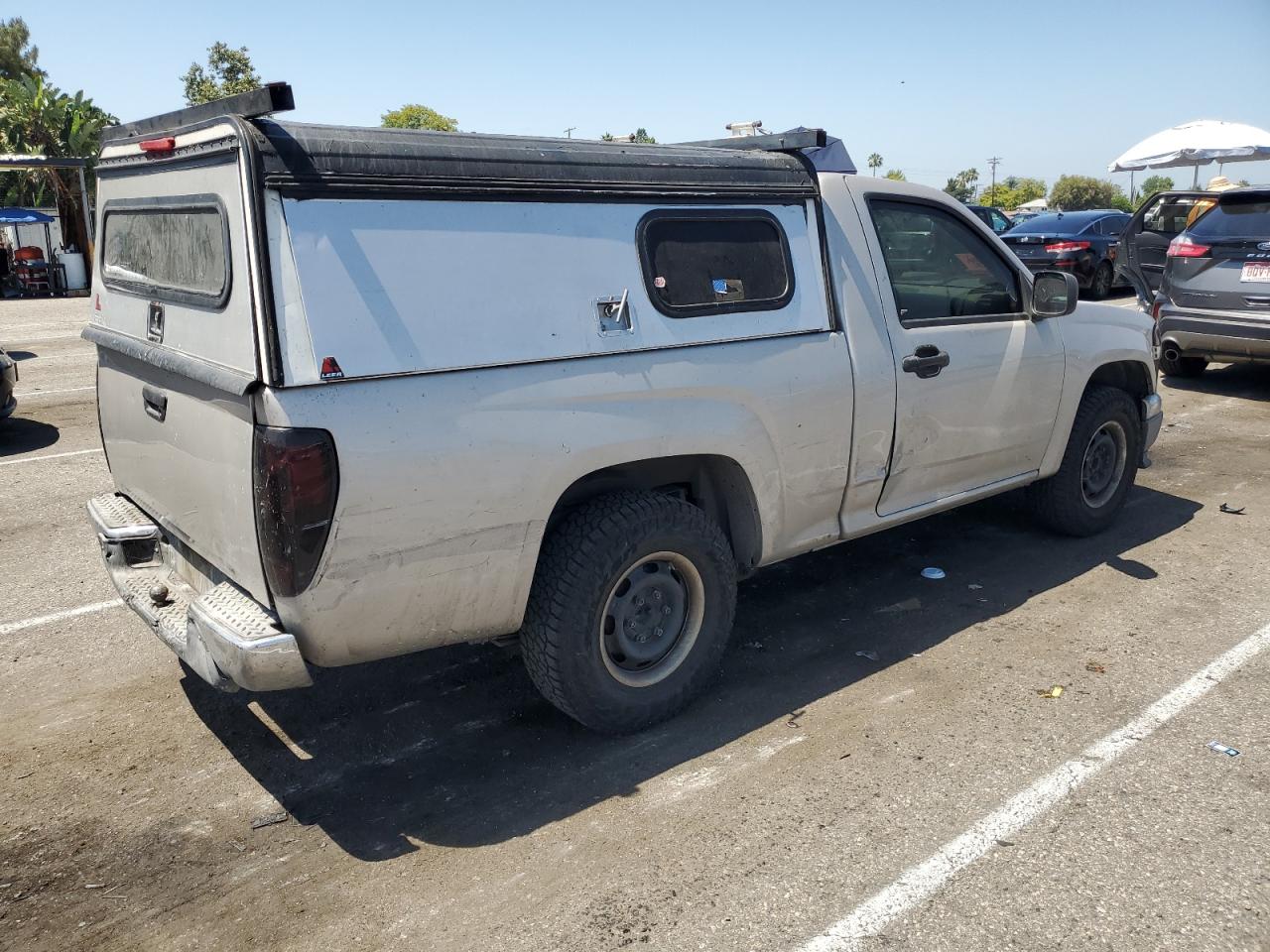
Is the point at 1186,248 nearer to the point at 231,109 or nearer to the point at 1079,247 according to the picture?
the point at 1079,247

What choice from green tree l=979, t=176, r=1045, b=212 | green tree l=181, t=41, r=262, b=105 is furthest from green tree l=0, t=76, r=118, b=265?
green tree l=979, t=176, r=1045, b=212

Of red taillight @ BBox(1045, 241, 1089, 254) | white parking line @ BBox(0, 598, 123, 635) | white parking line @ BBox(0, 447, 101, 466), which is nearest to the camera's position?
white parking line @ BBox(0, 598, 123, 635)

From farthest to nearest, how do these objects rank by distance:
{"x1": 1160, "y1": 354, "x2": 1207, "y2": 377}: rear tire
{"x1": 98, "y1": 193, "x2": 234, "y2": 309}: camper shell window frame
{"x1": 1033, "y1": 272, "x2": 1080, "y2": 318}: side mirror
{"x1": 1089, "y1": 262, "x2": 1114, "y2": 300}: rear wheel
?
{"x1": 1089, "y1": 262, "x2": 1114, "y2": 300}: rear wheel
{"x1": 1160, "y1": 354, "x2": 1207, "y2": 377}: rear tire
{"x1": 1033, "y1": 272, "x2": 1080, "y2": 318}: side mirror
{"x1": 98, "y1": 193, "x2": 234, "y2": 309}: camper shell window frame

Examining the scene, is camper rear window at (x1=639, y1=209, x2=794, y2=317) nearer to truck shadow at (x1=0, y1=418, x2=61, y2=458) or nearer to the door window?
truck shadow at (x1=0, y1=418, x2=61, y2=458)

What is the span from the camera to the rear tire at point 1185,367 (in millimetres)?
10866

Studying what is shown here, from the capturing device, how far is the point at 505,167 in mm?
3420

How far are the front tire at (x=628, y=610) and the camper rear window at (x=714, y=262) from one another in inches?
30.1

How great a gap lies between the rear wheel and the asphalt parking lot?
13992mm

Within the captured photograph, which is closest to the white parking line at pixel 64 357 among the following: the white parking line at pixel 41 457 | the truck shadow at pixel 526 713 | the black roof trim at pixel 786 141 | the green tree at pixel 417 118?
the white parking line at pixel 41 457

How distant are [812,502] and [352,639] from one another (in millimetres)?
2021

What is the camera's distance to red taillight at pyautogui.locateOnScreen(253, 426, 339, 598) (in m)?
2.96

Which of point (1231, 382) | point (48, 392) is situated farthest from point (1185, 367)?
point (48, 392)

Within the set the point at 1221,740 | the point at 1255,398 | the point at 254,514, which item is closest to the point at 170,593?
the point at 254,514

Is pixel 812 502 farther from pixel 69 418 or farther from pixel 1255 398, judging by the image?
pixel 69 418
